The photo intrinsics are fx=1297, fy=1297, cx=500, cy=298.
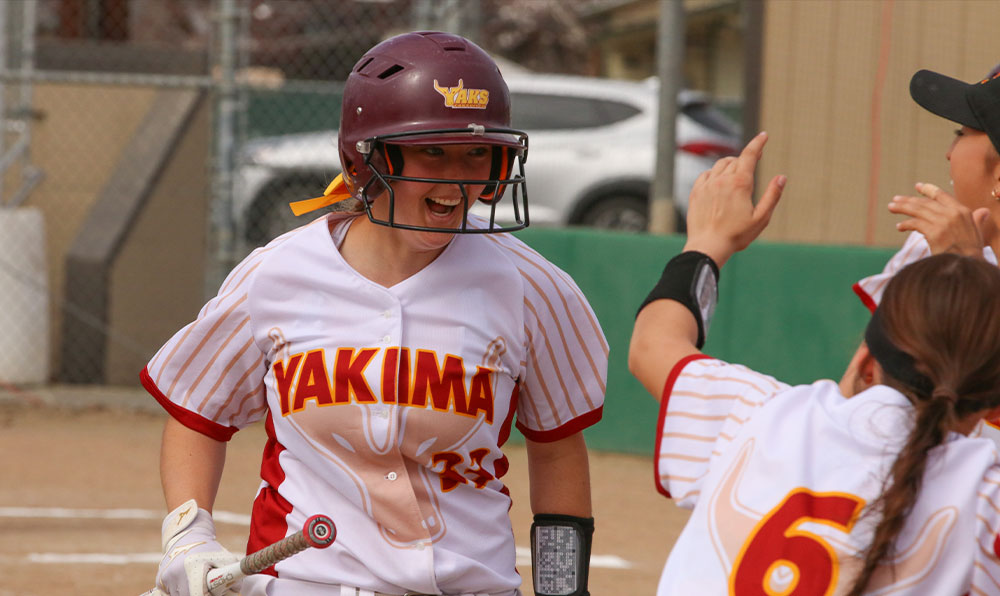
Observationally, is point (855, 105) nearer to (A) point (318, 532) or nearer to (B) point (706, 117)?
(B) point (706, 117)

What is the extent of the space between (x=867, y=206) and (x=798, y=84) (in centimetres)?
94

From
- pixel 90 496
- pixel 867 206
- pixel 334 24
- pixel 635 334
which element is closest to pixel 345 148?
pixel 635 334

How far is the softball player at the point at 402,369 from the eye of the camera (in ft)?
8.34

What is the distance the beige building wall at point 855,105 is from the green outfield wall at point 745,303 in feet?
1.20

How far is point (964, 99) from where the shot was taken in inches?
113

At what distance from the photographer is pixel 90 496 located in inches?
294

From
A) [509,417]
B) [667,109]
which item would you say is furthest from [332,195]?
[667,109]

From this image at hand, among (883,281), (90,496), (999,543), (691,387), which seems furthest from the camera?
(90,496)

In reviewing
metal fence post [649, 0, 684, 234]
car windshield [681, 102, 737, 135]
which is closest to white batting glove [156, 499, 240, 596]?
metal fence post [649, 0, 684, 234]

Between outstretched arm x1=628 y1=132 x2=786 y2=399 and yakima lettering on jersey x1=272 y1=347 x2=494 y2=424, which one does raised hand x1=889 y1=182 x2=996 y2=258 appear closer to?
outstretched arm x1=628 y1=132 x2=786 y2=399

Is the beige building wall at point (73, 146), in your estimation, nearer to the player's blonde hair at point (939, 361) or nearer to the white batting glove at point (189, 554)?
the white batting glove at point (189, 554)

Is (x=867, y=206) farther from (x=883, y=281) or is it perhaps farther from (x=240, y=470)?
(x=883, y=281)

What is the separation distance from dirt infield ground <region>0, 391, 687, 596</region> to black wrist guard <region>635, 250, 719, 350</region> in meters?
3.85

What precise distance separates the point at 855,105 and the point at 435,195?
6.25 metres
